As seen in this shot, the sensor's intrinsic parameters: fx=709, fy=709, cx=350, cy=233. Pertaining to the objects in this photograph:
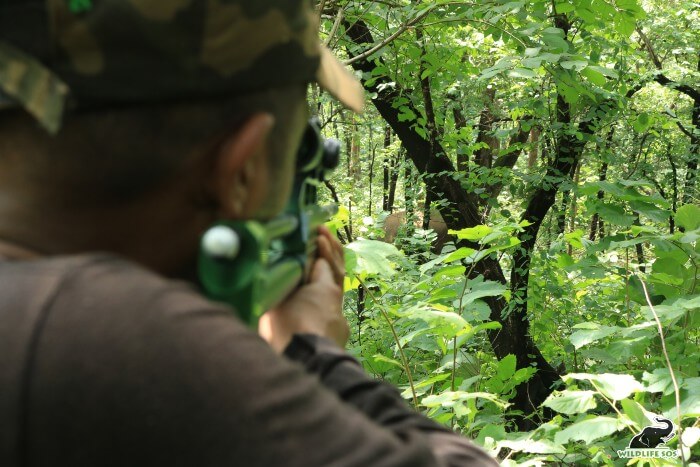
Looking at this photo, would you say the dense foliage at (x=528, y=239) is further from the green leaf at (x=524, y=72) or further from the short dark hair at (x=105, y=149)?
the short dark hair at (x=105, y=149)

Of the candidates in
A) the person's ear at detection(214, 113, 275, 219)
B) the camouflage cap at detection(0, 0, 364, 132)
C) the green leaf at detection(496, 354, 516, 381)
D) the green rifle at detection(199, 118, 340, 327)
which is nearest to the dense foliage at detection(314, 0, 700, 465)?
the green leaf at detection(496, 354, 516, 381)

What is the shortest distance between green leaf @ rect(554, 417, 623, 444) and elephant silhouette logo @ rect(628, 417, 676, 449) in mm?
123

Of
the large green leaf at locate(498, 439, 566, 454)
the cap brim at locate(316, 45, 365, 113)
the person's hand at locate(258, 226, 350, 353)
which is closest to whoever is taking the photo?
the cap brim at locate(316, 45, 365, 113)

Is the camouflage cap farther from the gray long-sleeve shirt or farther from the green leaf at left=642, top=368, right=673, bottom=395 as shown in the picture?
the green leaf at left=642, top=368, right=673, bottom=395

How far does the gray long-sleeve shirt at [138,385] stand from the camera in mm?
528

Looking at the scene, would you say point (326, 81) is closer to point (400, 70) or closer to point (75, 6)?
point (75, 6)

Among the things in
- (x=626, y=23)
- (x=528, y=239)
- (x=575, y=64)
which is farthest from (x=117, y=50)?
(x=528, y=239)

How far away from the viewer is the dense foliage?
2.18 meters

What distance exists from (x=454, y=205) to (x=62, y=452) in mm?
5435

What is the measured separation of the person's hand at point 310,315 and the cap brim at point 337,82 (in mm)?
267

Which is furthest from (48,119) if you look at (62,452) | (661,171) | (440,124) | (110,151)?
(661,171)

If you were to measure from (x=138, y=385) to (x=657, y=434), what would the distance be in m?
1.86

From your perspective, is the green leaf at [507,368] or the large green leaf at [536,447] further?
the green leaf at [507,368]

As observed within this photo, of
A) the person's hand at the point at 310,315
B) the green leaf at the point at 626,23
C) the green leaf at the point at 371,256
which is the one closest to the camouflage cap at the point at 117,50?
the person's hand at the point at 310,315
